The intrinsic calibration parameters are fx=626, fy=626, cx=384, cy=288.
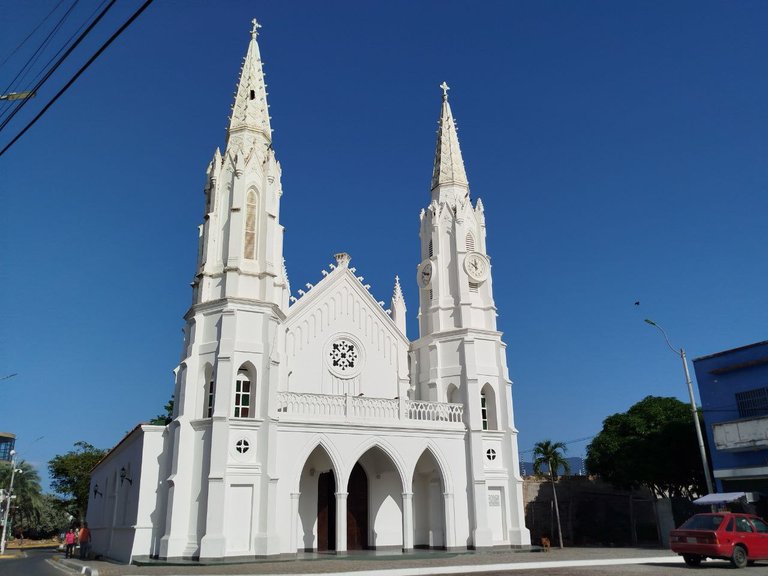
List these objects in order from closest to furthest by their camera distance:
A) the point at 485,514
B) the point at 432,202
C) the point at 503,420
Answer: the point at 485,514 → the point at 503,420 → the point at 432,202

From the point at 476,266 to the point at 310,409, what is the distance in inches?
445

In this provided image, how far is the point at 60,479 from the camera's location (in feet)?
216

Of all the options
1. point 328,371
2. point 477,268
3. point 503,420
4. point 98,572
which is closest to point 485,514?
point 503,420

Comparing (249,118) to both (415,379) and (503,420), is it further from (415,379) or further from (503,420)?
(503,420)

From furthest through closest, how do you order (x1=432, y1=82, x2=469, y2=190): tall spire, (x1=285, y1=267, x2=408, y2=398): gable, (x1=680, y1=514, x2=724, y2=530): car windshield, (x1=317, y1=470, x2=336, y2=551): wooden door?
(x1=432, y1=82, x2=469, y2=190): tall spire < (x1=285, y1=267, x2=408, y2=398): gable < (x1=317, y1=470, x2=336, y2=551): wooden door < (x1=680, y1=514, x2=724, y2=530): car windshield

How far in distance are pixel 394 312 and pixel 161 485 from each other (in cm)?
1657

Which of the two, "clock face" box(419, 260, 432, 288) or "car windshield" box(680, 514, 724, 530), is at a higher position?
"clock face" box(419, 260, 432, 288)

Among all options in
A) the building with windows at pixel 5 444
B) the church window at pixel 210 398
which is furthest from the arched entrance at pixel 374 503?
the building with windows at pixel 5 444

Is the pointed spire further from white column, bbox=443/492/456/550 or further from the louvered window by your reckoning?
the louvered window

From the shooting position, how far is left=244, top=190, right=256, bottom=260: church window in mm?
26531

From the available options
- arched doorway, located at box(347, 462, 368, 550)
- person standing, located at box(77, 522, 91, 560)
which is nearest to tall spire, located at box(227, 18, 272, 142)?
arched doorway, located at box(347, 462, 368, 550)

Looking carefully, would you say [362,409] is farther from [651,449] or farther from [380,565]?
[651,449]

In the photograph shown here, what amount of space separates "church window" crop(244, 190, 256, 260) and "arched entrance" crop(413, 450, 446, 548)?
11526mm

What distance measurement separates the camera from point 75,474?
58938 millimetres
